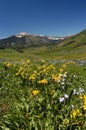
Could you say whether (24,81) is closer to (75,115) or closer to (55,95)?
(55,95)

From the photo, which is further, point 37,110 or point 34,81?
point 34,81

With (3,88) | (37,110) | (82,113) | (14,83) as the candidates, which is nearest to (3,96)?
(3,88)

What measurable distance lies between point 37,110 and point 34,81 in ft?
16.0

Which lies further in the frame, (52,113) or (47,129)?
(52,113)

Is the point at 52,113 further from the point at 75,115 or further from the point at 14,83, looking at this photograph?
the point at 14,83

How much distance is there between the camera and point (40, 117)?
6.38m

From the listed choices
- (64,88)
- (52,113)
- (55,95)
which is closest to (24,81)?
(64,88)

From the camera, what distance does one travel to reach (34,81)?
11.8m

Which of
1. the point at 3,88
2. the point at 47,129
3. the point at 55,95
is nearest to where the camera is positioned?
the point at 47,129

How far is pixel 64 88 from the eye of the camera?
9875mm

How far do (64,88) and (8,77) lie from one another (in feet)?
14.2

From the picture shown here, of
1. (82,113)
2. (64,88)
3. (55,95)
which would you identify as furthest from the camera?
(64,88)

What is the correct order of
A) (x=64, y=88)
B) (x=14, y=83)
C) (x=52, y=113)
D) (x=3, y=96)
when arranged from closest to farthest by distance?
(x=52, y=113) → (x=64, y=88) → (x=3, y=96) → (x=14, y=83)

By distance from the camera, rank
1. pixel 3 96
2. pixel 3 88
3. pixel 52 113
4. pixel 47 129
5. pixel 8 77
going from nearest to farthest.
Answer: pixel 47 129 → pixel 52 113 → pixel 3 96 → pixel 3 88 → pixel 8 77
